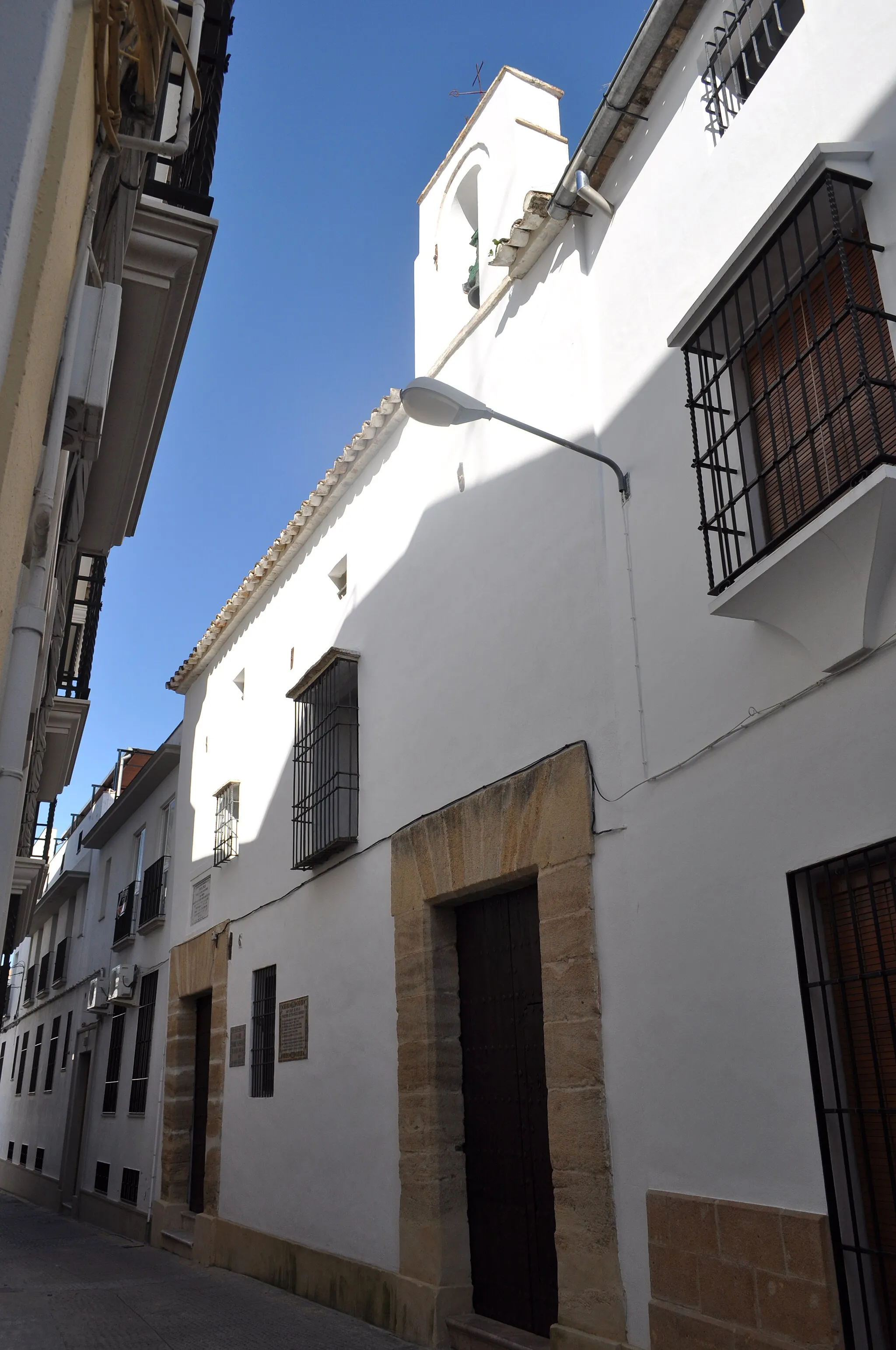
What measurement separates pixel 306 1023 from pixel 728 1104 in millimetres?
4417

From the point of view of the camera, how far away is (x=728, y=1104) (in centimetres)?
388

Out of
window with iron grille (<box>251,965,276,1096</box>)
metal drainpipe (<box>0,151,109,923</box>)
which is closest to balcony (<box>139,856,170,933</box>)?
window with iron grille (<box>251,965,276,1096</box>)

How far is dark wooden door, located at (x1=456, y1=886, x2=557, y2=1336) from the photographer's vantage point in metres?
5.15

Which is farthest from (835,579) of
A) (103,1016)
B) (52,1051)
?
(52,1051)

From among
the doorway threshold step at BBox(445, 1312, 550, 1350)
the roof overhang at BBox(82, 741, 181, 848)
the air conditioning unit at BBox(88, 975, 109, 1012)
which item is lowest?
the doorway threshold step at BBox(445, 1312, 550, 1350)

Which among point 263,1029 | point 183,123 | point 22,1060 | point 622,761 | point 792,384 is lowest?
point 263,1029

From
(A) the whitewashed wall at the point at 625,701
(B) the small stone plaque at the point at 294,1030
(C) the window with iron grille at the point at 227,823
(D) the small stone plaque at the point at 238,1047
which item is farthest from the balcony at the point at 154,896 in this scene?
(B) the small stone plaque at the point at 294,1030

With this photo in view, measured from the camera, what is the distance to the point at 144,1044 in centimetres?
1204

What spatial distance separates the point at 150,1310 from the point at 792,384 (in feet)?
22.0

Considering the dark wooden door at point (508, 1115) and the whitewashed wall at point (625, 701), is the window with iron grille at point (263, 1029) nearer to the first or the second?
the whitewashed wall at point (625, 701)

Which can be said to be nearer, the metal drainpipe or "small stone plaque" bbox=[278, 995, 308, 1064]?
the metal drainpipe

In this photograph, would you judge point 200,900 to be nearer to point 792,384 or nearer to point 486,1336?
point 486,1336

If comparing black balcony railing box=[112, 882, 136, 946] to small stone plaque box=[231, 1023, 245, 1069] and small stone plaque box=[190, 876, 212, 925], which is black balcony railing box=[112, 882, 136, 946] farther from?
small stone plaque box=[231, 1023, 245, 1069]

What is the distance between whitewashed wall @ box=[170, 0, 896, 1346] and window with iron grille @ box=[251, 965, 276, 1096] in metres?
0.18
